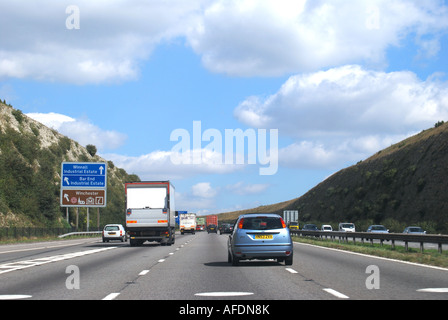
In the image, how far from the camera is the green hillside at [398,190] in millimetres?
65875

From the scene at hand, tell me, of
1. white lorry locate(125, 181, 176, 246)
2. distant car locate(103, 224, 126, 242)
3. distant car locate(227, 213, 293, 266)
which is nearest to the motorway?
distant car locate(227, 213, 293, 266)

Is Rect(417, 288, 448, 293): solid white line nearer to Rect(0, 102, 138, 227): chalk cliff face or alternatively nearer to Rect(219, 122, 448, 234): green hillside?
Rect(219, 122, 448, 234): green hillside

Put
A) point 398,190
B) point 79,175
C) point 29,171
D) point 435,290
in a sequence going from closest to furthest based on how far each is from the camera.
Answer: point 435,290
point 79,175
point 29,171
point 398,190

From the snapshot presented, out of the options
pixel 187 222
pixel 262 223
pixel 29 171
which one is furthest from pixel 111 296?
pixel 187 222

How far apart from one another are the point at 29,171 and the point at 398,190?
4568 centimetres

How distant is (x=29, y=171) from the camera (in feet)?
246

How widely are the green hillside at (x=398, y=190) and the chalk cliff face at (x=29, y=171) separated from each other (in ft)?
122

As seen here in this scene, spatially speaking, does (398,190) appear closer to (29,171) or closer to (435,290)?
(29,171)

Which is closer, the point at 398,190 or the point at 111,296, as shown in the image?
the point at 111,296

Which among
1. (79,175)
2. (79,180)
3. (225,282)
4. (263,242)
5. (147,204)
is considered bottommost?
(225,282)

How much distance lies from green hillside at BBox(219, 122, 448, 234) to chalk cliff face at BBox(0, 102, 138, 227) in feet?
122

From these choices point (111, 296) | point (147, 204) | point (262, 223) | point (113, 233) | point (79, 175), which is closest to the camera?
point (111, 296)

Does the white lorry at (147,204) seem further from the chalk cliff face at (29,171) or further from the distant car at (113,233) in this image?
the chalk cliff face at (29,171)
